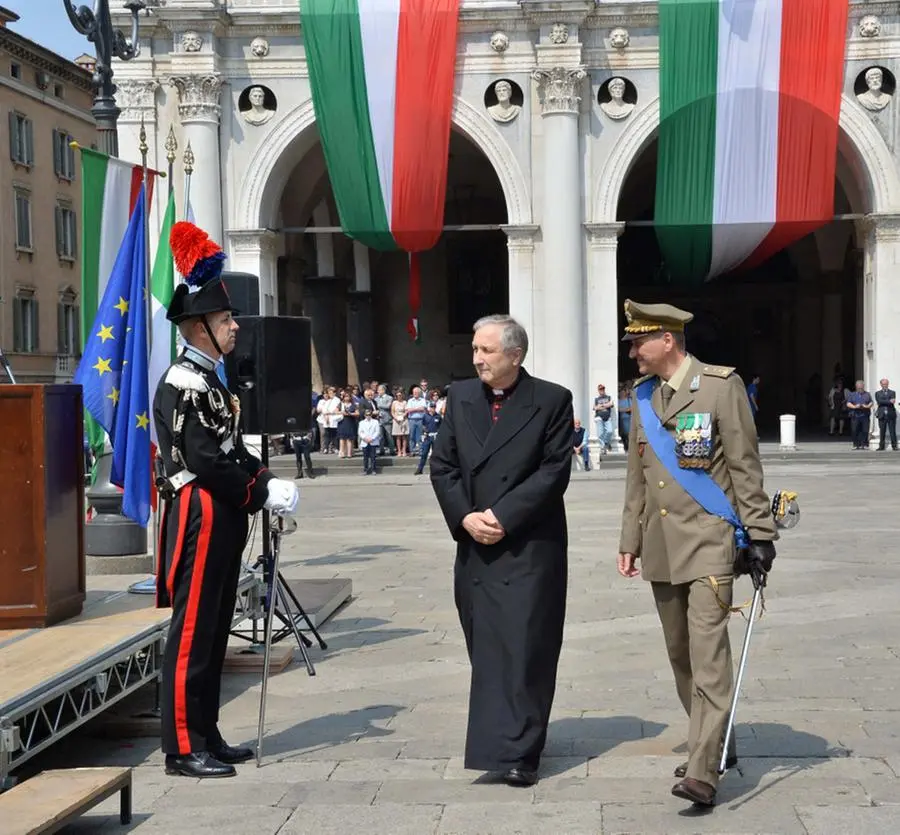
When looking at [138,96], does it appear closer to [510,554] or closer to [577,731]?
[577,731]

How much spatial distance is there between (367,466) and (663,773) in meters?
21.3

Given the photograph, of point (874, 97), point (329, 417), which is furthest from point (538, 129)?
point (329, 417)

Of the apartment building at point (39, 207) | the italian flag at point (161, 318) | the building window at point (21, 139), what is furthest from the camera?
the building window at point (21, 139)

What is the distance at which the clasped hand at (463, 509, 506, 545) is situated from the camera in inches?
227

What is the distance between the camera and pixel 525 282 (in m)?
28.5

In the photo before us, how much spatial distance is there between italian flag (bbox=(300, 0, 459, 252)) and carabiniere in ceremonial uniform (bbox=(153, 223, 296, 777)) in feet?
68.2

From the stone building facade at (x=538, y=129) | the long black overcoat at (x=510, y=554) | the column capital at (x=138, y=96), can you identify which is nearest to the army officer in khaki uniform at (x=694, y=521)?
the long black overcoat at (x=510, y=554)

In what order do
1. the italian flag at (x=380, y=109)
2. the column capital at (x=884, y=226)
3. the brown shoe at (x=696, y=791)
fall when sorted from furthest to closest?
the column capital at (x=884, y=226) → the italian flag at (x=380, y=109) → the brown shoe at (x=696, y=791)

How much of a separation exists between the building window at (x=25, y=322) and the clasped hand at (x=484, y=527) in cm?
4214

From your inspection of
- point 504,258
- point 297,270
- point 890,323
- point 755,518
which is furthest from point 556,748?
point 504,258

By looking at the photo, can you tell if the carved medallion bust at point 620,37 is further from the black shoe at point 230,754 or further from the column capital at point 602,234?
the black shoe at point 230,754

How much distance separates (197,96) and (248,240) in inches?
116

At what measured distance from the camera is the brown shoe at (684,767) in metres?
5.81

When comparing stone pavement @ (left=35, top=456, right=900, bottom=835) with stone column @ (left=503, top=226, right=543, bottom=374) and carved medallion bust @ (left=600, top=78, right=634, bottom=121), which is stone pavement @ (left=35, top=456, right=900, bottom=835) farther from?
carved medallion bust @ (left=600, top=78, right=634, bottom=121)
